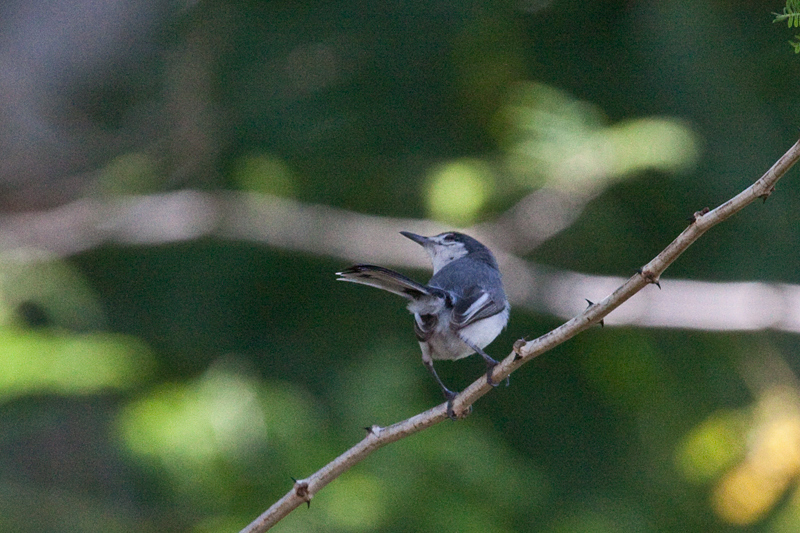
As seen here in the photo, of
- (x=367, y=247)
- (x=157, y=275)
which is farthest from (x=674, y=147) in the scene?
(x=157, y=275)

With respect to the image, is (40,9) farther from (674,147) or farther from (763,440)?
(763,440)

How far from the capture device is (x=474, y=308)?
2588 millimetres

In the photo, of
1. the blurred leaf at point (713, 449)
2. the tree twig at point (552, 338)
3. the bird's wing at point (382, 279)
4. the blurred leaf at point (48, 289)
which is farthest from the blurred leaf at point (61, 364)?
the blurred leaf at point (713, 449)

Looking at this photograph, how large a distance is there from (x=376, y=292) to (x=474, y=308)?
9.60ft

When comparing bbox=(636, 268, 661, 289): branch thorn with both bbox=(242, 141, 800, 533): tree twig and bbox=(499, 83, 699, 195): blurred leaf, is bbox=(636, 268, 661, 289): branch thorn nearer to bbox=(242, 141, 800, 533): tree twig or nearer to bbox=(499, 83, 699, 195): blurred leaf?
bbox=(242, 141, 800, 533): tree twig

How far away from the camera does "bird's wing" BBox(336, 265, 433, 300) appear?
1.82 m

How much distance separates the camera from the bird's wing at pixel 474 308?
8.29 ft

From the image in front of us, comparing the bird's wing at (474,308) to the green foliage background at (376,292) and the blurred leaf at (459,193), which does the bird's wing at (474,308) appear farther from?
the blurred leaf at (459,193)

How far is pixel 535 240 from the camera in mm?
4793

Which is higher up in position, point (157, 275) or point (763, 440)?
point (157, 275)

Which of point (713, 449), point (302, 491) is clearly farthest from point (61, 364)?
point (713, 449)

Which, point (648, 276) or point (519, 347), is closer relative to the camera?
point (648, 276)

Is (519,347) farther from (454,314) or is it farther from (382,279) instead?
(454,314)

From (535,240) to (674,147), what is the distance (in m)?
1.01
